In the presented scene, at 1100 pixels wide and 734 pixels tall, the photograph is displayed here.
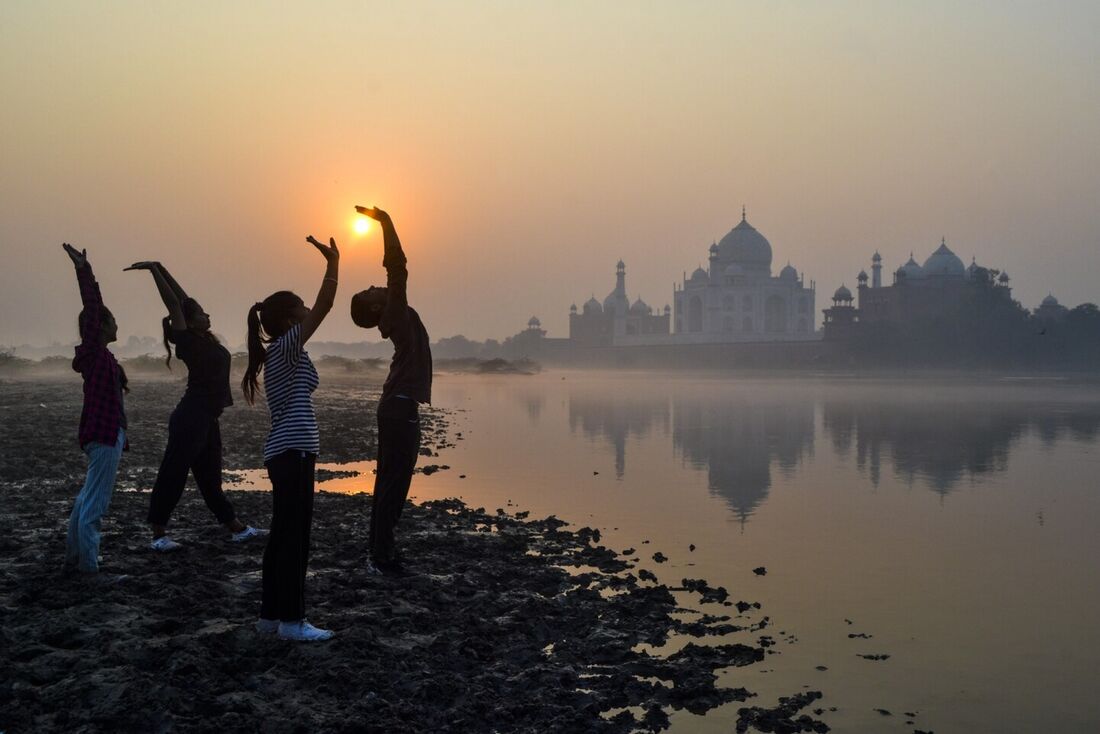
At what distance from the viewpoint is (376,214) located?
6141 mm

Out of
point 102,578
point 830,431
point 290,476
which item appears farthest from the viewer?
point 830,431

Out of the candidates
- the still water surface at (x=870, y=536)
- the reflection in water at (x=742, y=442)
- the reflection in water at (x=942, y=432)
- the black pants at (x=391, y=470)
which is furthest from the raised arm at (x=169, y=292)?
the reflection in water at (x=942, y=432)

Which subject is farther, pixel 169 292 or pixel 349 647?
pixel 169 292

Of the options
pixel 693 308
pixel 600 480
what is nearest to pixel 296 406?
pixel 600 480

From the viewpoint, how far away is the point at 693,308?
4299 inches

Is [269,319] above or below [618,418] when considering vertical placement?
above

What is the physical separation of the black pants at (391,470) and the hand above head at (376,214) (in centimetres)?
113

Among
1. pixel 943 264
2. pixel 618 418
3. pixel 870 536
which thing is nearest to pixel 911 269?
pixel 943 264

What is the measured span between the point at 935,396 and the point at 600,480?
103 feet

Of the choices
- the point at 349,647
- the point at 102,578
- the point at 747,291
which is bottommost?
the point at 349,647

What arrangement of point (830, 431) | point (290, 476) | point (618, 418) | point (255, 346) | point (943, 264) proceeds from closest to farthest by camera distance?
point (290, 476)
point (255, 346)
point (830, 431)
point (618, 418)
point (943, 264)

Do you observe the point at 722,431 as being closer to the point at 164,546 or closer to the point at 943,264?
the point at 164,546

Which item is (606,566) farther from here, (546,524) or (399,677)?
(399,677)

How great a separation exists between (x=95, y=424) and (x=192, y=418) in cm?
107
